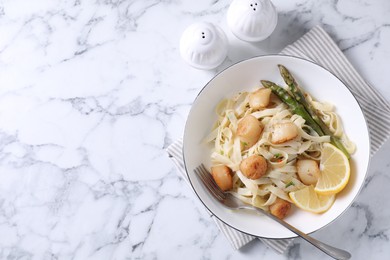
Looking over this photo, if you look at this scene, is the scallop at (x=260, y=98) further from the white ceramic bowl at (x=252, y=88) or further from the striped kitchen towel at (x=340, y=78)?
the striped kitchen towel at (x=340, y=78)

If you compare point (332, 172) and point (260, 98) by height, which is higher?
point (260, 98)

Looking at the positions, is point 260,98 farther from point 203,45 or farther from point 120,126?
point 120,126

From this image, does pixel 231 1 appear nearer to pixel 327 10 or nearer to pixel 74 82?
pixel 327 10

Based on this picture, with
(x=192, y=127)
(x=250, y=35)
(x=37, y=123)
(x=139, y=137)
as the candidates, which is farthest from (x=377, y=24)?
(x=37, y=123)

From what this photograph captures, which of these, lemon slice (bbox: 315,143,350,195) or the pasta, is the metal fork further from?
lemon slice (bbox: 315,143,350,195)

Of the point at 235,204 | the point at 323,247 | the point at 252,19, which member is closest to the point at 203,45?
the point at 252,19

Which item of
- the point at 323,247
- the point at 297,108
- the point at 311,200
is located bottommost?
the point at 323,247

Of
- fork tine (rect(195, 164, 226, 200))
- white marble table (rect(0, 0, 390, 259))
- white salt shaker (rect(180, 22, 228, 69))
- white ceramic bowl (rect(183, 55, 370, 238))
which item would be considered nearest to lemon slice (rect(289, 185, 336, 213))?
white ceramic bowl (rect(183, 55, 370, 238))
